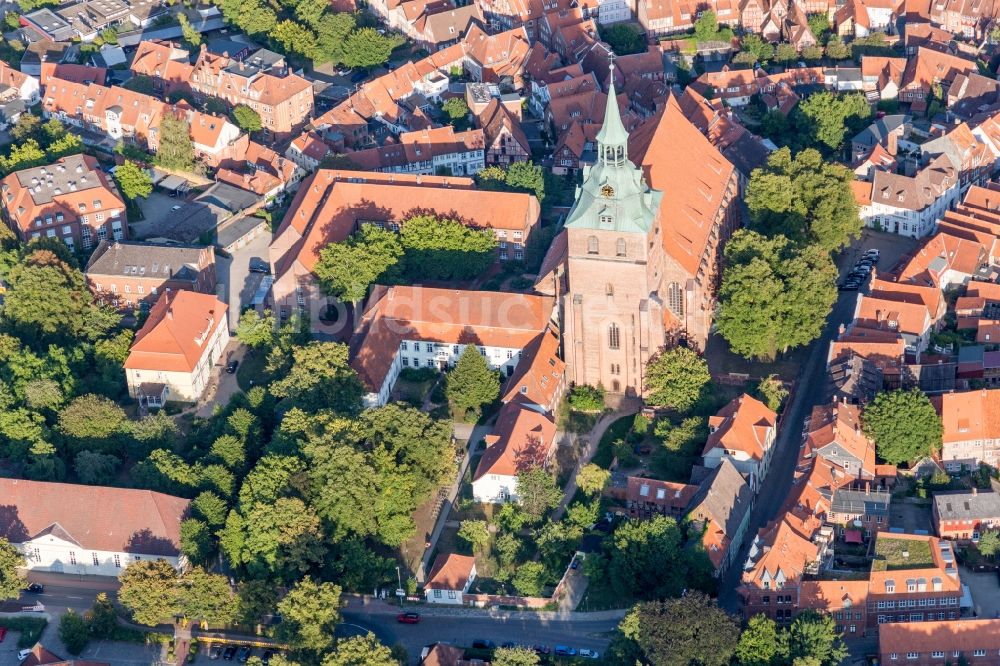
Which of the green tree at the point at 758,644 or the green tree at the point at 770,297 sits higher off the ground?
the green tree at the point at 770,297

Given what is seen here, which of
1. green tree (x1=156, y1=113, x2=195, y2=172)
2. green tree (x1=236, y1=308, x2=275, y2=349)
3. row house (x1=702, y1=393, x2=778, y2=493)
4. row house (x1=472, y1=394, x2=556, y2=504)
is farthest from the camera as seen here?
green tree (x1=156, y1=113, x2=195, y2=172)

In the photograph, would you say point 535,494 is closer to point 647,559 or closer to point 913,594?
point 647,559

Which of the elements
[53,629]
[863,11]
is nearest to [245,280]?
[53,629]

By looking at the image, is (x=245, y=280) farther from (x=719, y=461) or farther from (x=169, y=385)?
(x=719, y=461)

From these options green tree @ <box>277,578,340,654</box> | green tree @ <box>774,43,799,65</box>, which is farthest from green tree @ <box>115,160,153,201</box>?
green tree @ <box>774,43,799,65</box>

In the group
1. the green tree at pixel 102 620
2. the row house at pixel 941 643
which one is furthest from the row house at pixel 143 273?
the row house at pixel 941 643

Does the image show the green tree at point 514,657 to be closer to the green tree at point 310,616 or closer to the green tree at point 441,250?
the green tree at point 310,616

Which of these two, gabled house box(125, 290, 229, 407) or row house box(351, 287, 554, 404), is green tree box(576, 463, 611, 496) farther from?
gabled house box(125, 290, 229, 407)
